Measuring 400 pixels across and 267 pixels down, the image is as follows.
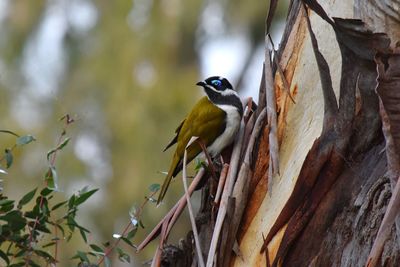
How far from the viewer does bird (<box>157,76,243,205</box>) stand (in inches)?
154

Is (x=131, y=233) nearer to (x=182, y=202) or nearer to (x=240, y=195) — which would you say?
(x=182, y=202)

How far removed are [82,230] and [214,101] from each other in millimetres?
1158

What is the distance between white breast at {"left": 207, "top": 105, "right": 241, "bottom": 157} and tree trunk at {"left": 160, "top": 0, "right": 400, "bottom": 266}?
26 cm

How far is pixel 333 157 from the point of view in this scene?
314cm

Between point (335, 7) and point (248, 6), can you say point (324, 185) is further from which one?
point (248, 6)

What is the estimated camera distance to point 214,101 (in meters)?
4.49

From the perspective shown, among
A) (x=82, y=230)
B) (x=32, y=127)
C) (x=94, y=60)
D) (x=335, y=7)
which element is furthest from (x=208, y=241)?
(x=94, y=60)

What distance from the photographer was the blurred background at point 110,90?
950 cm

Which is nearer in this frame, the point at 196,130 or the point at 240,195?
the point at 240,195

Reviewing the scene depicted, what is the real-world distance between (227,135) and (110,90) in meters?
6.46


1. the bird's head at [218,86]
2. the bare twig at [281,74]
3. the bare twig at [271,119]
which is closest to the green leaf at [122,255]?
the bare twig at [271,119]

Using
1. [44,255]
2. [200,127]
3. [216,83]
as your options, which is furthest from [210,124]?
[44,255]

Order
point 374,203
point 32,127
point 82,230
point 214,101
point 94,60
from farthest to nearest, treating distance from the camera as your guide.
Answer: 1. point 94,60
2. point 32,127
3. point 214,101
4. point 82,230
5. point 374,203

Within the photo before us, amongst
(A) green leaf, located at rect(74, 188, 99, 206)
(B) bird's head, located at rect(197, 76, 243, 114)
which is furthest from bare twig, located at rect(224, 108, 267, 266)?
(B) bird's head, located at rect(197, 76, 243, 114)
